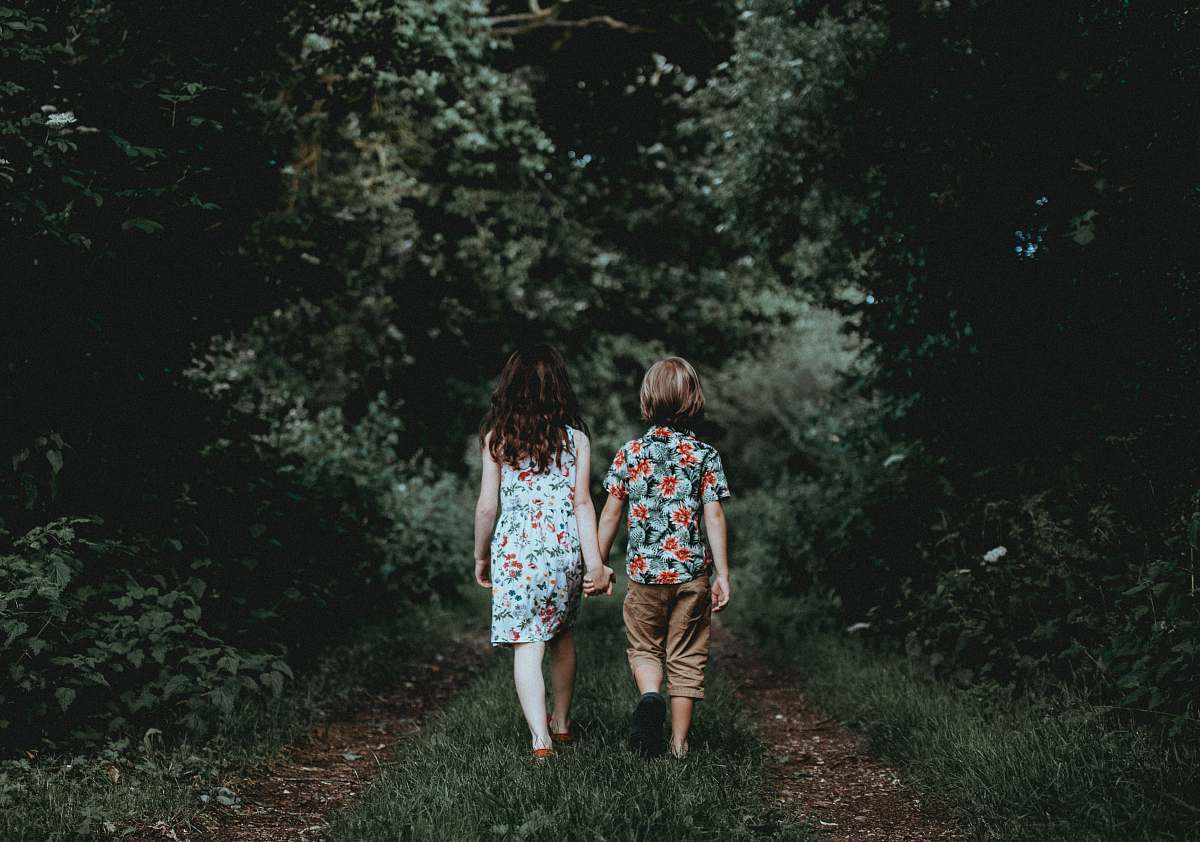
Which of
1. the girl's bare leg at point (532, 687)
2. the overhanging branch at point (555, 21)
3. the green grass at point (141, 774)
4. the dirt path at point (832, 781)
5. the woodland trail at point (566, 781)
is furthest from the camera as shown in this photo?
the overhanging branch at point (555, 21)

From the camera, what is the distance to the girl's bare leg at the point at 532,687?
4.37 meters

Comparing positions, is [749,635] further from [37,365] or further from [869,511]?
[37,365]

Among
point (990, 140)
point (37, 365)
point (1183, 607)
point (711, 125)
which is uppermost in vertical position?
point (711, 125)

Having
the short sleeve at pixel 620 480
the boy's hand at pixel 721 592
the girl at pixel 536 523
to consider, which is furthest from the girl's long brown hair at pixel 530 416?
the boy's hand at pixel 721 592

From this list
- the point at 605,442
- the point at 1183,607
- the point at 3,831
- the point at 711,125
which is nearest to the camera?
the point at 3,831

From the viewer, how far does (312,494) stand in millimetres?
8078

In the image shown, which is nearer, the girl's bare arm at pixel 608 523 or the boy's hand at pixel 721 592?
the boy's hand at pixel 721 592

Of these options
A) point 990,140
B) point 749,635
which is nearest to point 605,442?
point 749,635

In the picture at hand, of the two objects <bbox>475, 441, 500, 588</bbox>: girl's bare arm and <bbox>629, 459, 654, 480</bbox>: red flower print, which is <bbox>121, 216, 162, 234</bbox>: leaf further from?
<bbox>629, 459, 654, 480</bbox>: red flower print

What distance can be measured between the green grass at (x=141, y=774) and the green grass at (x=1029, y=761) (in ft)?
10.7

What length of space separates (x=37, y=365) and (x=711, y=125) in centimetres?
894

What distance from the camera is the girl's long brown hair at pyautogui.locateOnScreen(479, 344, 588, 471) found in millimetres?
4504

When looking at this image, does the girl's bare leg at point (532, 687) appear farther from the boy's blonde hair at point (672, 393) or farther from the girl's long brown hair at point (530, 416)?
the boy's blonde hair at point (672, 393)

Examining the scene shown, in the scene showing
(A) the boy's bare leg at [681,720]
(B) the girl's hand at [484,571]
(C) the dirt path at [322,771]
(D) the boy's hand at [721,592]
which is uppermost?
(B) the girl's hand at [484,571]
